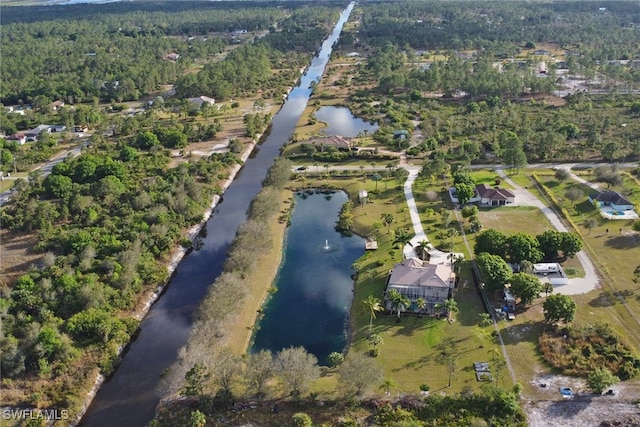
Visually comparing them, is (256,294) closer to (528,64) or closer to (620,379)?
(620,379)

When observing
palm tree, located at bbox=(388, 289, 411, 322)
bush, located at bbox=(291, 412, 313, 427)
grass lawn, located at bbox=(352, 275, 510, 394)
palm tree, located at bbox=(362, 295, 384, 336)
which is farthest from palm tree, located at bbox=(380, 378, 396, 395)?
palm tree, located at bbox=(388, 289, 411, 322)

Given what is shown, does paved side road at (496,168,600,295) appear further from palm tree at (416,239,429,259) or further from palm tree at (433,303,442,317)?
palm tree at (416,239,429,259)

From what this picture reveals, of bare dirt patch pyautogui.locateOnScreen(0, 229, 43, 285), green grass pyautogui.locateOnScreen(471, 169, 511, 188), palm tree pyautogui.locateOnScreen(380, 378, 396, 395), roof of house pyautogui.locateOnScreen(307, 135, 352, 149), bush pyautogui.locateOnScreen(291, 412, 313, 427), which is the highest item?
bush pyautogui.locateOnScreen(291, 412, 313, 427)

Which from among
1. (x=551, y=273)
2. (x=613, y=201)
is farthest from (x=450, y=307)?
(x=613, y=201)

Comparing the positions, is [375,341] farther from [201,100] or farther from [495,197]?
[201,100]

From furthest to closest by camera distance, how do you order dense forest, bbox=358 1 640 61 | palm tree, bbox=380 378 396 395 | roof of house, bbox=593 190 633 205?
dense forest, bbox=358 1 640 61 < roof of house, bbox=593 190 633 205 < palm tree, bbox=380 378 396 395

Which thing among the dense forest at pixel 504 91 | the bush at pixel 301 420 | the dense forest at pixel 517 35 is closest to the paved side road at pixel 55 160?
the dense forest at pixel 504 91
